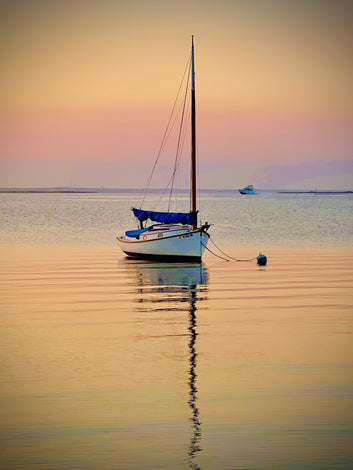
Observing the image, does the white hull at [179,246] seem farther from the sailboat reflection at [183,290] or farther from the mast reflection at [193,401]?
the mast reflection at [193,401]

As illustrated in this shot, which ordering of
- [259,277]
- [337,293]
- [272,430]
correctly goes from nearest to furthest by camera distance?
[272,430] < [337,293] < [259,277]

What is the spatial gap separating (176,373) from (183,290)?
1347 centimetres

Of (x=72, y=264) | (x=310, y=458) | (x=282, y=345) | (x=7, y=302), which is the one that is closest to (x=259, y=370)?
(x=282, y=345)

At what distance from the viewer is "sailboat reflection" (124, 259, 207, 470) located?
12.9 m

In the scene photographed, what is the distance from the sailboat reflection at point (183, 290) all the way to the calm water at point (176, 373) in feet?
0.18

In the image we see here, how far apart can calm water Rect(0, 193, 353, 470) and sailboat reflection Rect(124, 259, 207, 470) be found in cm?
5

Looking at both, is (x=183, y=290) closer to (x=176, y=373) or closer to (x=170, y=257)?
(x=170, y=257)

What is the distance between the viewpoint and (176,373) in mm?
15852

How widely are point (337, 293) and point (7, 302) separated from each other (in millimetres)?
11010

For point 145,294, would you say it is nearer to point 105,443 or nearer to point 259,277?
point 259,277

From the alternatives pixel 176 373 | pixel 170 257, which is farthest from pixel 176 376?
pixel 170 257

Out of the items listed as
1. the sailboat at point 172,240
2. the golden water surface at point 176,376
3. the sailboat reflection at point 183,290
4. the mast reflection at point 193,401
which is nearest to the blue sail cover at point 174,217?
the sailboat at point 172,240

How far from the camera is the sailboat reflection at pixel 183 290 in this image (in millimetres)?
12875

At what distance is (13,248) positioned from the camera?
50906mm
